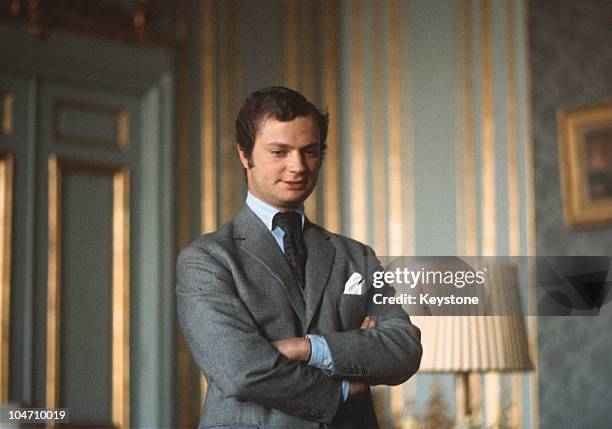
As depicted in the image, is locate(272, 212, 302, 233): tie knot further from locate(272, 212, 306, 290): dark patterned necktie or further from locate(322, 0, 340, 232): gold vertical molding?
locate(322, 0, 340, 232): gold vertical molding

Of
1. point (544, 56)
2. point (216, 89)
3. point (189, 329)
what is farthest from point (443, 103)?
point (189, 329)

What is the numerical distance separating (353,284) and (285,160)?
21 cm

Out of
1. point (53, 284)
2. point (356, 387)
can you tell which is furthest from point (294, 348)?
point (53, 284)

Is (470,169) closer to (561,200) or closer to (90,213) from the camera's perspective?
(561,200)

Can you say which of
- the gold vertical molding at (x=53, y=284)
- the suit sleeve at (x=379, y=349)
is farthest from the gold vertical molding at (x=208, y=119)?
the suit sleeve at (x=379, y=349)

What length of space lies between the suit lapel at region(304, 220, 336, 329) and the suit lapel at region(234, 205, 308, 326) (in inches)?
0.5

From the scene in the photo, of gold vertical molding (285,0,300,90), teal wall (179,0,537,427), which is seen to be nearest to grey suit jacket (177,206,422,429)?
teal wall (179,0,537,427)

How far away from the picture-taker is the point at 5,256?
2027 millimetres

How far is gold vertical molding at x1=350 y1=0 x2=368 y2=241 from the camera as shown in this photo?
2406 mm

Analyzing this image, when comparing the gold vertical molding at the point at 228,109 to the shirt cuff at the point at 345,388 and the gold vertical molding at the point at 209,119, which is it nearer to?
the gold vertical molding at the point at 209,119

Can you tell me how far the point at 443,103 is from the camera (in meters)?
2.40

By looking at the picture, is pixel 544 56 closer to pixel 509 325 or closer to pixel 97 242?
pixel 509 325

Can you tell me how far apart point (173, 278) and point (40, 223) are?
309mm

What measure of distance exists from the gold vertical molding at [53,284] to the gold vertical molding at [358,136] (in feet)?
2.22
